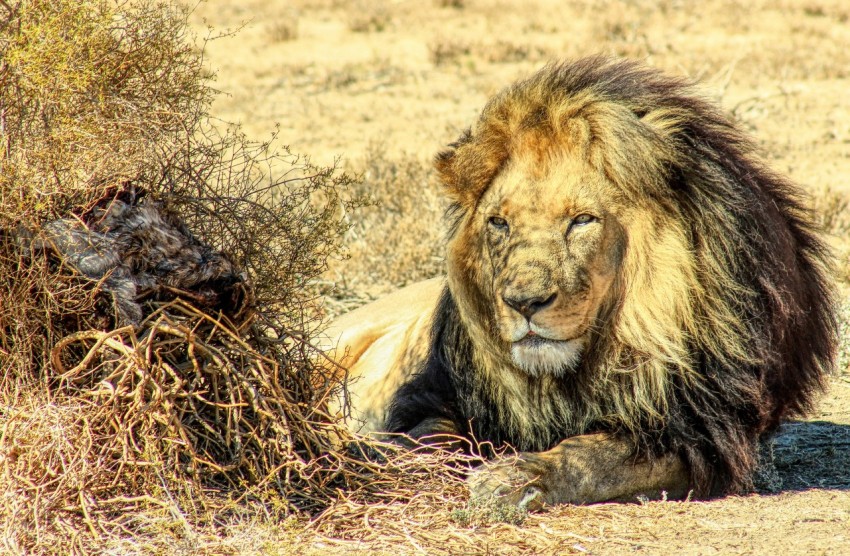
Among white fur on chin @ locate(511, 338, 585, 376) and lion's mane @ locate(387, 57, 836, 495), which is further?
lion's mane @ locate(387, 57, 836, 495)

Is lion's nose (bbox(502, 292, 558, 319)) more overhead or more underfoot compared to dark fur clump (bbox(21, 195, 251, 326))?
more underfoot

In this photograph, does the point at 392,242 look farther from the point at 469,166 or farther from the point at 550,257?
the point at 550,257

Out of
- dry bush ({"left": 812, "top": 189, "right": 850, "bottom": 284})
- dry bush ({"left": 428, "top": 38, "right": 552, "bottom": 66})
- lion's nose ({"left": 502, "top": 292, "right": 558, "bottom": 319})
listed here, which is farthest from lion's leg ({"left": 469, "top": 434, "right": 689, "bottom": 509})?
dry bush ({"left": 428, "top": 38, "right": 552, "bottom": 66})

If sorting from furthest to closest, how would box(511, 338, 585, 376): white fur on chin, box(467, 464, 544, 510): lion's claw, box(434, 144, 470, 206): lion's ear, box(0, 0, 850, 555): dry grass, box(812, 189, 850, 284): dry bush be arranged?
box(812, 189, 850, 284): dry bush → box(434, 144, 470, 206): lion's ear → box(511, 338, 585, 376): white fur on chin → box(467, 464, 544, 510): lion's claw → box(0, 0, 850, 555): dry grass

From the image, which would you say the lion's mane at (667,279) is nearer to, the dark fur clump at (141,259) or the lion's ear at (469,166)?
the lion's ear at (469,166)

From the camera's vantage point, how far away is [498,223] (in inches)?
160

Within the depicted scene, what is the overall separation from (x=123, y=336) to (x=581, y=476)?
1.60 meters

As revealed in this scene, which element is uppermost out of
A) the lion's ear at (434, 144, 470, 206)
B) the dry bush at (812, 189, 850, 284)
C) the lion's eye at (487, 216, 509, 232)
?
the lion's ear at (434, 144, 470, 206)

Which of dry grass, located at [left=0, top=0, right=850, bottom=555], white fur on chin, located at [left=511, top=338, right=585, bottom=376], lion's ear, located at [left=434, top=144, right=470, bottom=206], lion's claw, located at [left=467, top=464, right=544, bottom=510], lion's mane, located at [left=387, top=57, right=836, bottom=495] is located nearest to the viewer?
dry grass, located at [left=0, top=0, right=850, bottom=555]

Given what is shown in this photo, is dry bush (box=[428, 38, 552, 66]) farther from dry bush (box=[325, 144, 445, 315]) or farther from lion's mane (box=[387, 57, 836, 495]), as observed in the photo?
lion's mane (box=[387, 57, 836, 495])

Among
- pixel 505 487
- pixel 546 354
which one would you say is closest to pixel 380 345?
pixel 546 354

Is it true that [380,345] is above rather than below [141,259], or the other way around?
below

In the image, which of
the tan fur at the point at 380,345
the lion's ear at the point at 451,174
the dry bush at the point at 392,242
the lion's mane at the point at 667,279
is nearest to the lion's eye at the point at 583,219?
the lion's mane at the point at 667,279

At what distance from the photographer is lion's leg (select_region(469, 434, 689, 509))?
12.3 feet
